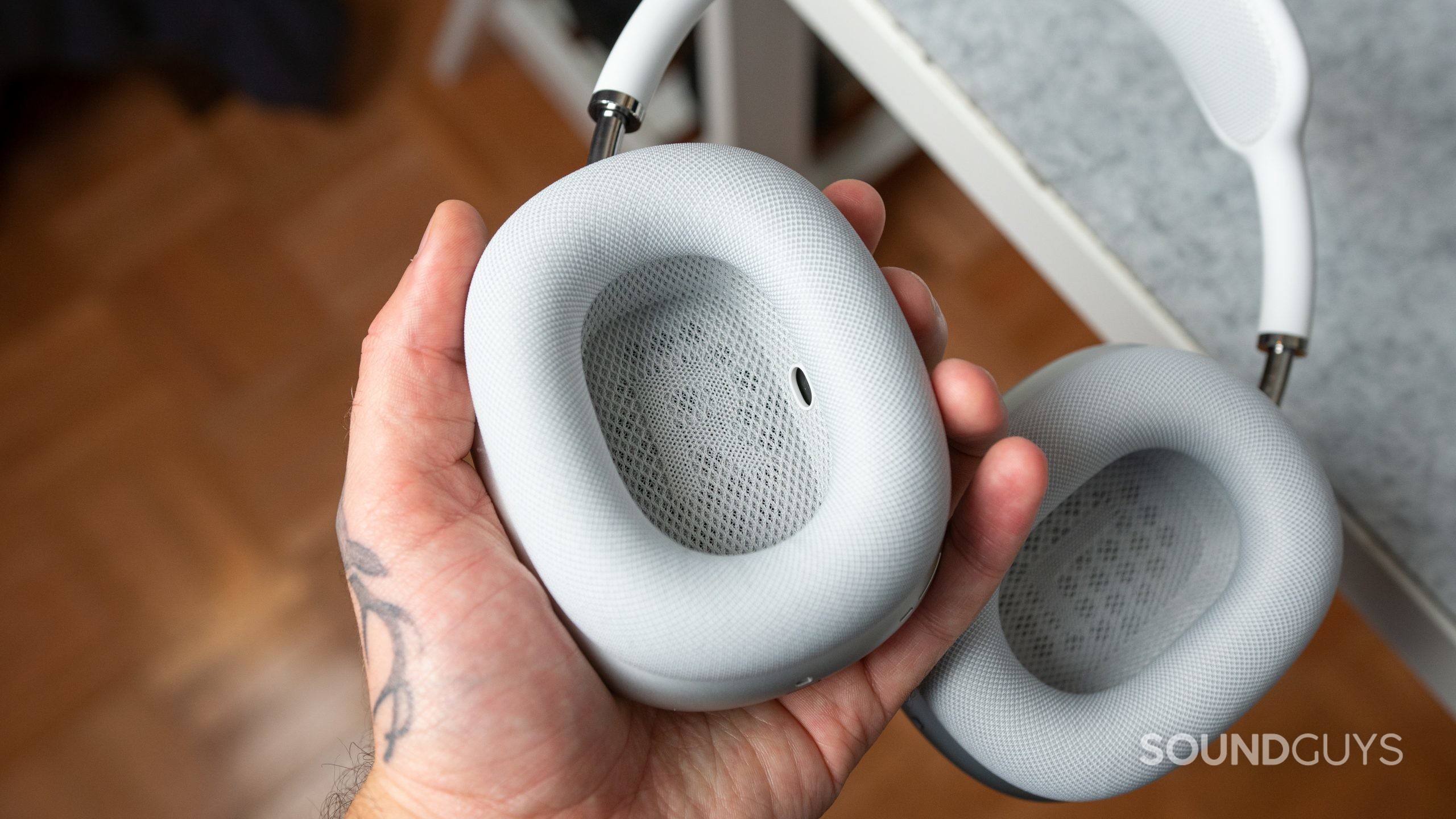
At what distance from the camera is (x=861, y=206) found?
1.91 ft

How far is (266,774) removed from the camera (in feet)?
3.71

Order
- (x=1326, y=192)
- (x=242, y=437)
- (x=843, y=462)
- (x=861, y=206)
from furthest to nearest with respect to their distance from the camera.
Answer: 1. (x=242, y=437)
2. (x=1326, y=192)
3. (x=861, y=206)
4. (x=843, y=462)

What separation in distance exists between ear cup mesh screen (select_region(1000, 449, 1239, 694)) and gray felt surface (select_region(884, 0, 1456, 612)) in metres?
0.16

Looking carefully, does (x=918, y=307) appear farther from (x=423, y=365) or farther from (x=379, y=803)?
(x=379, y=803)

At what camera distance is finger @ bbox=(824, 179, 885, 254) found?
0.58 metres

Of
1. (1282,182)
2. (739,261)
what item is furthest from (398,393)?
(1282,182)

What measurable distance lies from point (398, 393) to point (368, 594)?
100 millimetres

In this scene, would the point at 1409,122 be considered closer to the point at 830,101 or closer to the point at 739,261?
the point at 739,261

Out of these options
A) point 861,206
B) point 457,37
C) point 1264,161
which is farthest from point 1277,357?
point 457,37

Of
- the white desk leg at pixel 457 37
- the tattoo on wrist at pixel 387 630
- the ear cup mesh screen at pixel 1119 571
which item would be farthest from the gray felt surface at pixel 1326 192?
the white desk leg at pixel 457 37

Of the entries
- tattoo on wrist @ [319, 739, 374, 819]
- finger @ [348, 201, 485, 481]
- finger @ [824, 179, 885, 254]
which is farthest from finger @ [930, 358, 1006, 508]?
tattoo on wrist @ [319, 739, 374, 819]

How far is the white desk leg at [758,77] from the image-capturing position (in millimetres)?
986

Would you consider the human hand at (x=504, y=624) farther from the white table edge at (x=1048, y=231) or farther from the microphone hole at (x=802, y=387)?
the white table edge at (x=1048, y=231)

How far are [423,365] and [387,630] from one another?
131 millimetres
